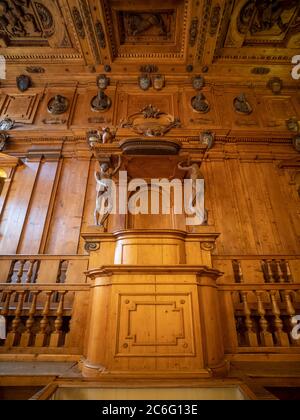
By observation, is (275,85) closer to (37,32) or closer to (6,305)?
(37,32)

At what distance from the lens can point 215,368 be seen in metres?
A: 1.85

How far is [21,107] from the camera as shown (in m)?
5.74

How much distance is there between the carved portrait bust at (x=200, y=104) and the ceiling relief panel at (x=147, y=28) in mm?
1231

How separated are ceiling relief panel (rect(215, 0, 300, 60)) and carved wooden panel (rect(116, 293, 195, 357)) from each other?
21.1ft

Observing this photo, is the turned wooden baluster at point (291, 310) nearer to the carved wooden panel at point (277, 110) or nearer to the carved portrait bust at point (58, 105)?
the carved wooden panel at point (277, 110)

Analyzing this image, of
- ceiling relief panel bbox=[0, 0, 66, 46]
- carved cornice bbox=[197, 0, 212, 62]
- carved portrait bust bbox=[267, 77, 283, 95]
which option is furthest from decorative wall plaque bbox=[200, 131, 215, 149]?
ceiling relief panel bbox=[0, 0, 66, 46]

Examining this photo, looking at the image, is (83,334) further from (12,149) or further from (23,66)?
(23,66)

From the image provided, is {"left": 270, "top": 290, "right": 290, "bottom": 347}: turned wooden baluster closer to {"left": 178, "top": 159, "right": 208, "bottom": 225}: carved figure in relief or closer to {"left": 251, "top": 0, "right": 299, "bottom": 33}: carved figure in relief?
{"left": 178, "top": 159, "right": 208, "bottom": 225}: carved figure in relief

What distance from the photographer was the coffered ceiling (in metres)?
5.18

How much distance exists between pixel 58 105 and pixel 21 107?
3.27 feet

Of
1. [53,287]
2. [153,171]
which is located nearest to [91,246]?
[53,287]

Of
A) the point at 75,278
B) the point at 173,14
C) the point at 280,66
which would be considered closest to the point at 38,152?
the point at 75,278
